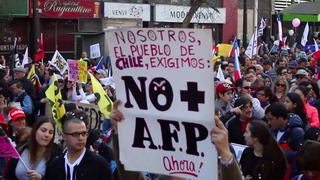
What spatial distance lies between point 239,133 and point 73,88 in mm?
4805

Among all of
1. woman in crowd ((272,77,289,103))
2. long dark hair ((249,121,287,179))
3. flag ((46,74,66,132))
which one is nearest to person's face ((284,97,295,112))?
woman in crowd ((272,77,289,103))

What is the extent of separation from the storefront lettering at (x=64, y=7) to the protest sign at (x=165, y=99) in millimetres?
27324

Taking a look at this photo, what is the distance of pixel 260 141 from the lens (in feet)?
17.8

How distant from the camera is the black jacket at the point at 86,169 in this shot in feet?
16.1

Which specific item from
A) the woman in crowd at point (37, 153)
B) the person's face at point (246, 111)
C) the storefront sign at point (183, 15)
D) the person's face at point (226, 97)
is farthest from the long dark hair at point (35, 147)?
the storefront sign at point (183, 15)

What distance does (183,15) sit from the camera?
1523 inches

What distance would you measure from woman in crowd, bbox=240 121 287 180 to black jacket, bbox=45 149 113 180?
1.18m

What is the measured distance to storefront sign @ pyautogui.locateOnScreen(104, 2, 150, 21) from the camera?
3403 cm

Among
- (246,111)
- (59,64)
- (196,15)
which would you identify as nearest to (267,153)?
Answer: (246,111)

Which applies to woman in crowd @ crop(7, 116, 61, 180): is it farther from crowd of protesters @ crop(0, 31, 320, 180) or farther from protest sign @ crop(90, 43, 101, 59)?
protest sign @ crop(90, 43, 101, 59)

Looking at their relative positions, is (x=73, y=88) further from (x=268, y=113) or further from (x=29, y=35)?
(x=29, y=35)

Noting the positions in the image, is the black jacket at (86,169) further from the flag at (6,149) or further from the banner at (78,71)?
the banner at (78,71)

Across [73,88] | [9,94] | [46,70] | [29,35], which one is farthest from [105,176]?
[29,35]

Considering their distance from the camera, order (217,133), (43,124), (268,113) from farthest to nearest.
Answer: (268,113), (43,124), (217,133)
